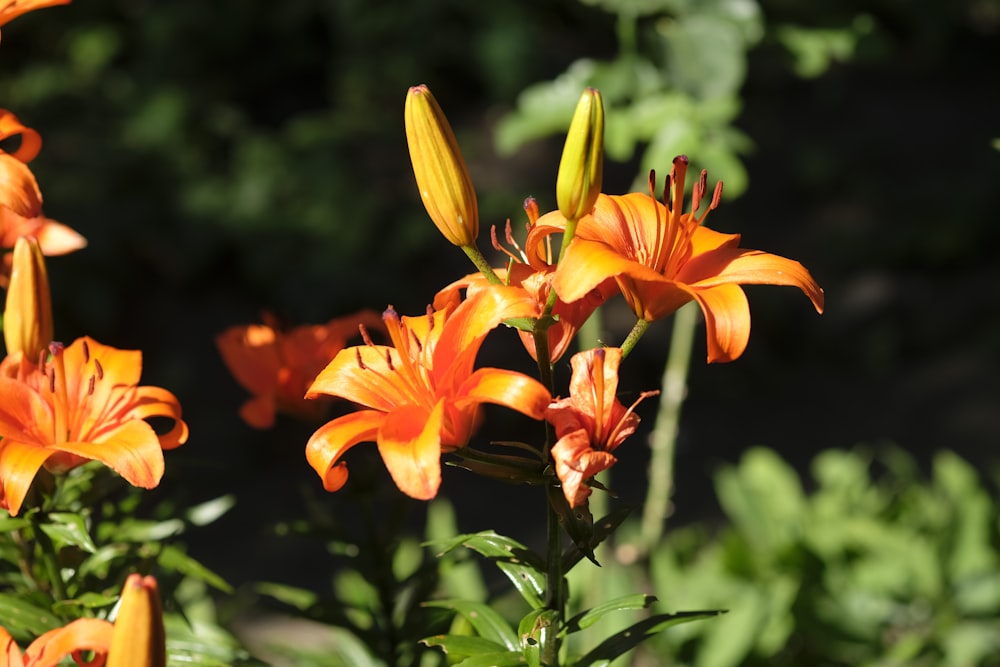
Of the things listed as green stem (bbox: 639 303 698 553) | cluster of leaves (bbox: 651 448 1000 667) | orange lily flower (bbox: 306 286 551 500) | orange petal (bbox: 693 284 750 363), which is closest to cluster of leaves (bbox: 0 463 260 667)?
orange lily flower (bbox: 306 286 551 500)

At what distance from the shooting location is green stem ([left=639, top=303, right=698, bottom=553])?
1675mm

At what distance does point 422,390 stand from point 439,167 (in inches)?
6.1

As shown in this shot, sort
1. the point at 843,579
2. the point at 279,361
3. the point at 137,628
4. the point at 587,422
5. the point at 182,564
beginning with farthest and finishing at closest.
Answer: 1. the point at 843,579
2. the point at 279,361
3. the point at 182,564
4. the point at 587,422
5. the point at 137,628

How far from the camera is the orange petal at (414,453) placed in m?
0.69

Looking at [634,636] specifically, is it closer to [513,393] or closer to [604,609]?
[604,609]

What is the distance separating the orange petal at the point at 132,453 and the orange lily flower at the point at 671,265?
308mm

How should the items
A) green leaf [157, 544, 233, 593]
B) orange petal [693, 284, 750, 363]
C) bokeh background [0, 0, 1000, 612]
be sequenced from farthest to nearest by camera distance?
bokeh background [0, 0, 1000, 612]
green leaf [157, 544, 233, 593]
orange petal [693, 284, 750, 363]

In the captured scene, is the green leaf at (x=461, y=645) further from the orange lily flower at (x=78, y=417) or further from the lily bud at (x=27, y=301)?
the lily bud at (x=27, y=301)

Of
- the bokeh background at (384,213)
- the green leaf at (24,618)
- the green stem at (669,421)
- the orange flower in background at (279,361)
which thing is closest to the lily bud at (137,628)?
the green leaf at (24,618)

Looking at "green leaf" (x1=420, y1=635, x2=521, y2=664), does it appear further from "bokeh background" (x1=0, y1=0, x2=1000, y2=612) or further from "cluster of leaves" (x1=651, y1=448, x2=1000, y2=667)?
"bokeh background" (x1=0, y1=0, x2=1000, y2=612)

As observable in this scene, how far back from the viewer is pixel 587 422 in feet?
2.46

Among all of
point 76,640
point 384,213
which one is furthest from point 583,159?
point 384,213

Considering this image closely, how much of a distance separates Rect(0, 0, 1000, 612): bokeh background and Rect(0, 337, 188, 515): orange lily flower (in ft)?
6.57

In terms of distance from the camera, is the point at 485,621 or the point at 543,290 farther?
the point at 485,621
